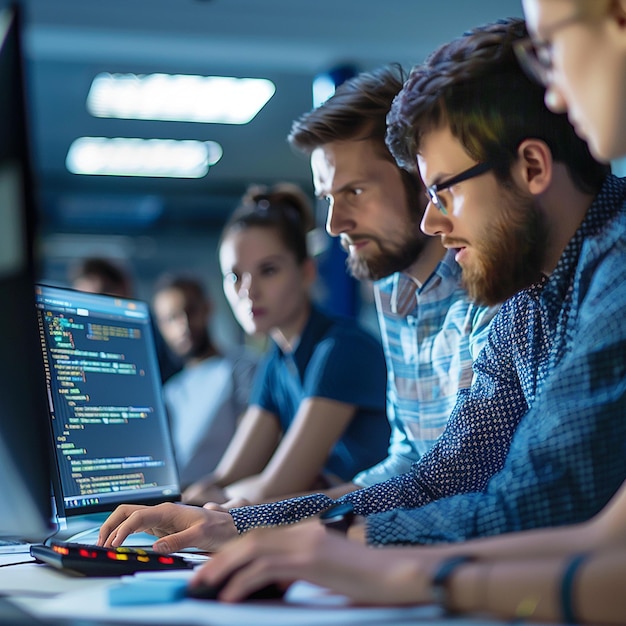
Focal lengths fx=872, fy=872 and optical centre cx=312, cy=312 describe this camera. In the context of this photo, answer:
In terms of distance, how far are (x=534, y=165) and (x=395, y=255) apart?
664 millimetres

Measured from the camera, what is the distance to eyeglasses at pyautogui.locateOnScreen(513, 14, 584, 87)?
37.2 inches

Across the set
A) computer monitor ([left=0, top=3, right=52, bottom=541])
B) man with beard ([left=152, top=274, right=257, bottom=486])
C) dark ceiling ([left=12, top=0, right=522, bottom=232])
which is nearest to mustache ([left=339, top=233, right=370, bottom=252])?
computer monitor ([left=0, top=3, right=52, bottom=541])

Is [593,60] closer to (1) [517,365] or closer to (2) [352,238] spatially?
(1) [517,365]

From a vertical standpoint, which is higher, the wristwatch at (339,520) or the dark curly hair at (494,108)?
the dark curly hair at (494,108)

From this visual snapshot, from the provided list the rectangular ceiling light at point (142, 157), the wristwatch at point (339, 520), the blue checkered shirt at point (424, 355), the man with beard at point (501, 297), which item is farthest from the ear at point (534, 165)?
the rectangular ceiling light at point (142, 157)

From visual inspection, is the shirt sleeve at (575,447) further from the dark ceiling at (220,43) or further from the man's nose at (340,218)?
the dark ceiling at (220,43)

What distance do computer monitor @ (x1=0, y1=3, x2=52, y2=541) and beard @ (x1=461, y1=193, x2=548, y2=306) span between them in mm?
641

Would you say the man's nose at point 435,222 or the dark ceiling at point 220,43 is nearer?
the man's nose at point 435,222

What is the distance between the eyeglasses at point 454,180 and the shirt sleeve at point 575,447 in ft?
1.01

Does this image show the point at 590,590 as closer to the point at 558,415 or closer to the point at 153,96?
the point at 558,415

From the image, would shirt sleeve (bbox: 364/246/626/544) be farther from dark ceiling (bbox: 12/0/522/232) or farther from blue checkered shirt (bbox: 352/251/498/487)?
dark ceiling (bbox: 12/0/522/232)

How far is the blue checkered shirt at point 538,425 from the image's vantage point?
0.92m

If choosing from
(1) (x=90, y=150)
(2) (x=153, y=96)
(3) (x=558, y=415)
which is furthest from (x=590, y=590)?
(1) (x=90, y=150)

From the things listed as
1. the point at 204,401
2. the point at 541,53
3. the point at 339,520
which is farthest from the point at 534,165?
the point at 204,401
